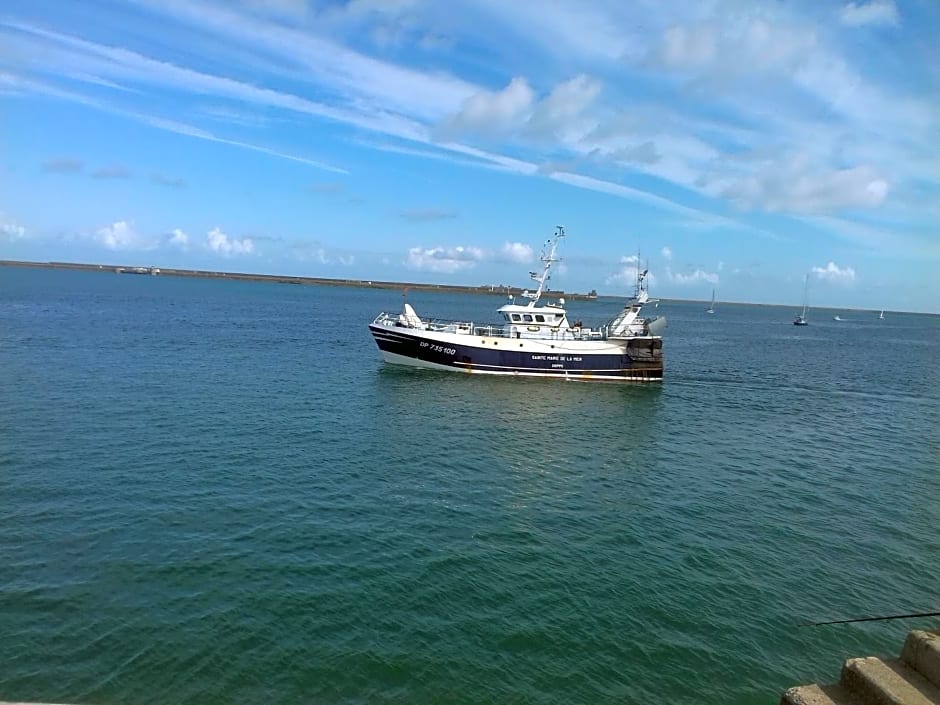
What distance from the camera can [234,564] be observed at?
15.6 meters

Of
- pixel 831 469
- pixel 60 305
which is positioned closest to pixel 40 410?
pixel 831 469

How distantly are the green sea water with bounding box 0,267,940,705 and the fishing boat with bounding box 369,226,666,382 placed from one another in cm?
1048

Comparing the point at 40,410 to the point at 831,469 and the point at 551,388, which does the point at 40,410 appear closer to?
the point at 551,388

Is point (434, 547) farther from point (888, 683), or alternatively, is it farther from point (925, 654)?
point (925, 654)

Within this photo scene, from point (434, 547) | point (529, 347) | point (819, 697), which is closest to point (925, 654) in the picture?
point (819, 697)

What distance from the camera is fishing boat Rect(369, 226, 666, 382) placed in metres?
48.1

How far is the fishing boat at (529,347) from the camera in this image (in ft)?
158

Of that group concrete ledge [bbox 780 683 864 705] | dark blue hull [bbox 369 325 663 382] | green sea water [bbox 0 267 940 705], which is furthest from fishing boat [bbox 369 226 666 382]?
concrete ledge [bbox 780 683 864 705]

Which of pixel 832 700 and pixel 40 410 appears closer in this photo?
pixel 832 700

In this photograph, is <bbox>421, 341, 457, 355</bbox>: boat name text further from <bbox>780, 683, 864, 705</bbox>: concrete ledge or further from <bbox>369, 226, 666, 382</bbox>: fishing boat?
<bbox>780, 683, 864, 705</bbox>: concrete ledge

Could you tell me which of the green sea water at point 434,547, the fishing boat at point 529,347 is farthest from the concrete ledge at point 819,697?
the fishing boat at point 529,347

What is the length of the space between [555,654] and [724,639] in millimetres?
3922

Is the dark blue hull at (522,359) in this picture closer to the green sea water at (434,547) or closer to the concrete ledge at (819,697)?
the green sea water at (434,547)

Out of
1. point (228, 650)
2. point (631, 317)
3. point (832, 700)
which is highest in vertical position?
point (631, 317)
